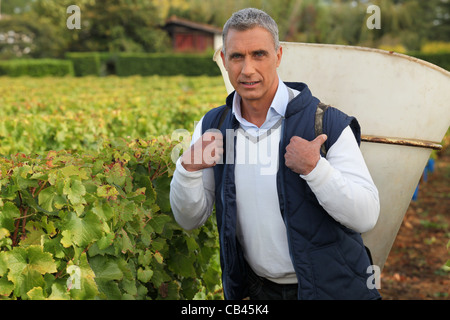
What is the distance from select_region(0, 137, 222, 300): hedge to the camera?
7.00 ft

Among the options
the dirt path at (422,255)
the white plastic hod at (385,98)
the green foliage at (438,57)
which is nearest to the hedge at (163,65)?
the green foliage at (438,57)

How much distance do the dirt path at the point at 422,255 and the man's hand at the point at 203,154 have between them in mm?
3686

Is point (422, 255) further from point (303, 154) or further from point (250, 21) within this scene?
point (250, 21)

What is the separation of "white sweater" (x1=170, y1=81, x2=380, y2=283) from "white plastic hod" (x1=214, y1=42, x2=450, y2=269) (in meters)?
0.85

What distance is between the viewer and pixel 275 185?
2.30 meters

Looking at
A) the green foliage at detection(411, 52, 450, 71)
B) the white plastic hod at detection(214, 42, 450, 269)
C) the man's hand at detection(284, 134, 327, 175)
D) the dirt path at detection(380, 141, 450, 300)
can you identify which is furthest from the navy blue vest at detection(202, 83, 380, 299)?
the green foliage at detection(411, 52, 450, 71)

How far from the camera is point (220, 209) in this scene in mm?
2445

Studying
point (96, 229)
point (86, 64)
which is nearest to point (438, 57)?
point (86, 64)

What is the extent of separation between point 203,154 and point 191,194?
211 mm

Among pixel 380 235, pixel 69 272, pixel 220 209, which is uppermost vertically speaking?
pixel 220 209

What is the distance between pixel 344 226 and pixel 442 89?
4.05 ft

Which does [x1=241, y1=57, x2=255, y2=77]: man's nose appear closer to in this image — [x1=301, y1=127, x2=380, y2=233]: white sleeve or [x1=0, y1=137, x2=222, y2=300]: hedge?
[x1=301, y1=127, x2=380, y2=233]: white sleeve
